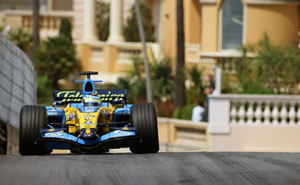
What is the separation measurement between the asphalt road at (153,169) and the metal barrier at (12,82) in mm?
6025

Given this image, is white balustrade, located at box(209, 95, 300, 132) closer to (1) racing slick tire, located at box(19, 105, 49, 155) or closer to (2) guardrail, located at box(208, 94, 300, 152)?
(2) guardrail, located at box(208, 94, 300, 152)

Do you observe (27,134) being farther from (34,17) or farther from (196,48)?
(34,17)

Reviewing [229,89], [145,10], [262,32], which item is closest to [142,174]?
[229,89]

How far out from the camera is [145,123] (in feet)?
47.9

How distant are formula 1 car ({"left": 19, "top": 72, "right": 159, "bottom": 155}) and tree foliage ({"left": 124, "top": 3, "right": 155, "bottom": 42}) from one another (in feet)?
114

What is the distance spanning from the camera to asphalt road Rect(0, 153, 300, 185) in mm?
10773

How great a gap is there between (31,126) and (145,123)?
1.78 metres

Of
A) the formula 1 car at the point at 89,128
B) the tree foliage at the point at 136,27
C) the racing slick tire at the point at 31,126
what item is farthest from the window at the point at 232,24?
the racing slick tire at the point at 31,126

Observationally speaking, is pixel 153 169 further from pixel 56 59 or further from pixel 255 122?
pixel 56 59

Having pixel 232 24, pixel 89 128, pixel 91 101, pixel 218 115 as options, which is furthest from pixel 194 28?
pixel 89 128

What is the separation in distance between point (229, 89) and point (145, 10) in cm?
2021

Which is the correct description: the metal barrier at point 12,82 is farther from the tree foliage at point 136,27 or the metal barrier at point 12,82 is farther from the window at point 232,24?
the tree foliage at point 136,27

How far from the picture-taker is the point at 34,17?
155 feet

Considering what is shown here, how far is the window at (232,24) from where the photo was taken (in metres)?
35.2
